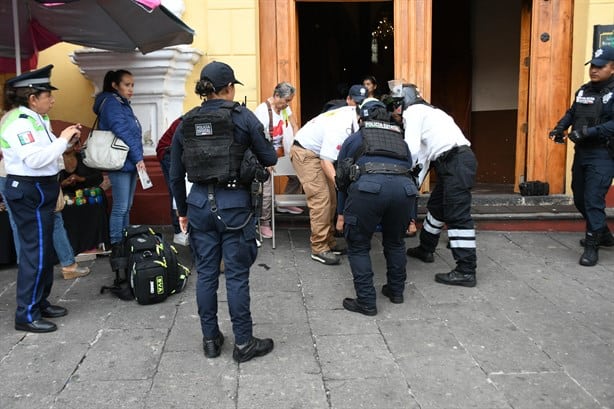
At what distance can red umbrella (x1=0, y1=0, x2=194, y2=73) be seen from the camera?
5191mm

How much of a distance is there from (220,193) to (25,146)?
1457mm

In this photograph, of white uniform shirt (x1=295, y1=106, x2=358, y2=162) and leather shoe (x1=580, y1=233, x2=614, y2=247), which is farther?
leather shoe (x1=580, y1=233, x2=614, y2=247)

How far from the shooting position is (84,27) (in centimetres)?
565

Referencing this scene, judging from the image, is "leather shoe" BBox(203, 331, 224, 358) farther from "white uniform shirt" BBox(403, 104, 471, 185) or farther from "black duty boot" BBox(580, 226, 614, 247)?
"black duty boot" BBox(580, 226, 614, 247)

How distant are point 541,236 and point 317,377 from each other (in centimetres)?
418

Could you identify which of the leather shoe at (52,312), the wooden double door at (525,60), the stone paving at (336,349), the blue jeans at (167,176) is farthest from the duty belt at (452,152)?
the leather shoe at (52,312)

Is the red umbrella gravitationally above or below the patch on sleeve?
above

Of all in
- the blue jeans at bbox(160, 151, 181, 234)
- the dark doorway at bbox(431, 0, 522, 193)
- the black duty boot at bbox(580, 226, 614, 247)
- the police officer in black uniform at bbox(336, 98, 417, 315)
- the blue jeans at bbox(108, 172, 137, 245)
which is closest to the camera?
the police officer in black uniform at bbox(336, 98, 417, 315)

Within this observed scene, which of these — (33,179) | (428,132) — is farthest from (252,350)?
(428,132)

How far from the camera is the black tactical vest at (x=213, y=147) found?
11.2 ft

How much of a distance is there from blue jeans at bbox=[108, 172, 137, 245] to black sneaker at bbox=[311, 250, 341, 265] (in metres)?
1.92

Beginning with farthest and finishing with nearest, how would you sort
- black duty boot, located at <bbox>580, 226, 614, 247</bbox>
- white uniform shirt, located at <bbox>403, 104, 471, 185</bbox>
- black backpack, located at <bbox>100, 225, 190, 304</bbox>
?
black duty boot, located at <bbox>580, 226, 614, 247</bbox>
white uniform shirt, located at <bbox>403, 104, 471, 185</bbox>
black backpack, located at <bbox>100, 225, 190, 304</bbox>

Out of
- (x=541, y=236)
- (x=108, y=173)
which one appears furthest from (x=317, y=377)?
(x=541, y=236)

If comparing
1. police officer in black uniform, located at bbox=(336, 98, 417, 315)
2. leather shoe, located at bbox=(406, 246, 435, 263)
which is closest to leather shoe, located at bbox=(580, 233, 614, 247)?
leather shoe, located at bbox=(406, 246, 435, 263)
